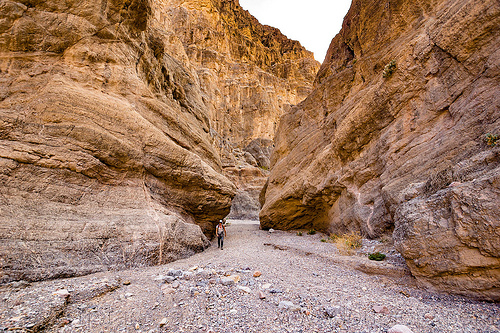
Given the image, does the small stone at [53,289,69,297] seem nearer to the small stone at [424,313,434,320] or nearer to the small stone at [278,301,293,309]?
the small stone at [278,301,293,309]

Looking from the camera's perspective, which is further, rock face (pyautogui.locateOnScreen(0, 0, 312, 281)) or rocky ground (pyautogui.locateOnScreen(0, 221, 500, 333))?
rock face (pyautogui.locateOnScreen(0, 0, 312, 281))

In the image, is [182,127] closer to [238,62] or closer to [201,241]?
[201,241]

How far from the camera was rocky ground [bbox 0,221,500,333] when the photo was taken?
3.85m

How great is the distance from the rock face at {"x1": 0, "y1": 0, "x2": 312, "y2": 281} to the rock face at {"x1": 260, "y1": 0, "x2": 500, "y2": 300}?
28.0 feet

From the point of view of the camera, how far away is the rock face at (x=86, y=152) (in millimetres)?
6484

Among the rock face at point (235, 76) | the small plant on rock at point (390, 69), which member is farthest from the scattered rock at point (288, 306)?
the rock face at point (235, 76)

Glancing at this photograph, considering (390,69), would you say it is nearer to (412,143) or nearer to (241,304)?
(412,143)

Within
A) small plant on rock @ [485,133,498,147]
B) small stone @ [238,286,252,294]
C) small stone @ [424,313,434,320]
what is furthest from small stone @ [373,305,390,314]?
small plant on rock @ [485,133,498,147]

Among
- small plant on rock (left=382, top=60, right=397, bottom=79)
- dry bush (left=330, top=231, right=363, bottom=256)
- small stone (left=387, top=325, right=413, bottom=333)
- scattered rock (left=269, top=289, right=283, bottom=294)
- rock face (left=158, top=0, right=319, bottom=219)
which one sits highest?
rock face (left=158, top=0, right=319, bottom=219)

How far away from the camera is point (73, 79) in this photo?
30.1 feet

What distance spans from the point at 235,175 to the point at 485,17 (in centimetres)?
4324

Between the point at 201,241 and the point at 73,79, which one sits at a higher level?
the point at 73,79

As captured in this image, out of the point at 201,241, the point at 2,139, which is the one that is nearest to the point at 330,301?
the point at 201,241

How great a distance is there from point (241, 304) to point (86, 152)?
8.16m
